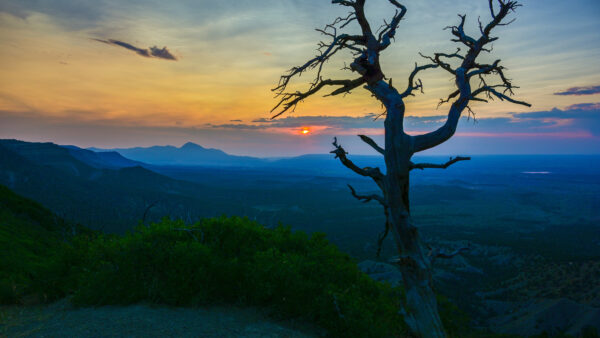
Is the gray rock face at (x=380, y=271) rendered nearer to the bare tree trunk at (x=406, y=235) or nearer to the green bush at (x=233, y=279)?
the green bush at (x=233, y=279)

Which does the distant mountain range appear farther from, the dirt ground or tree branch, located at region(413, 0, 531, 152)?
tree branch, located at region(413, 0, 531, 152)

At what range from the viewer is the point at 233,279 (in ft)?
33.9

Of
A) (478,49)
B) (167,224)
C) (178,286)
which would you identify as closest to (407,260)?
(478,49)

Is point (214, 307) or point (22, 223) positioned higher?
point (214, 307)

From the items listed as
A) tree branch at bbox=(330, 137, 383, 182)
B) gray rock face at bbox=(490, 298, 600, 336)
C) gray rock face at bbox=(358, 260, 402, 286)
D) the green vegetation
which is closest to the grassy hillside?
the green vegetation

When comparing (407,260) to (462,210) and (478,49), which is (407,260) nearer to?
(478,49)

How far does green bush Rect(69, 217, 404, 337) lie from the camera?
9320mm

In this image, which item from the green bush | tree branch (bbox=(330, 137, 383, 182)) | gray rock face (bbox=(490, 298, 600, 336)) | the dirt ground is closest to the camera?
tree branch (bbox=(330, 137, 383, 182))

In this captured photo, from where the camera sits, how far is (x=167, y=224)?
464 inches

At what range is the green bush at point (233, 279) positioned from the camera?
30.6ft

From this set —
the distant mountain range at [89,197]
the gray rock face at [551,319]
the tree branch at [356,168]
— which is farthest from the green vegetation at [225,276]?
the distant mountain range at [89,197]

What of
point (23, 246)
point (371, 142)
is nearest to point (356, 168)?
point (371, 142)

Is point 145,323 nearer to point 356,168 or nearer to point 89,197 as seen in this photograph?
point 356,168

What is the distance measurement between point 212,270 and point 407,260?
19.4ft
